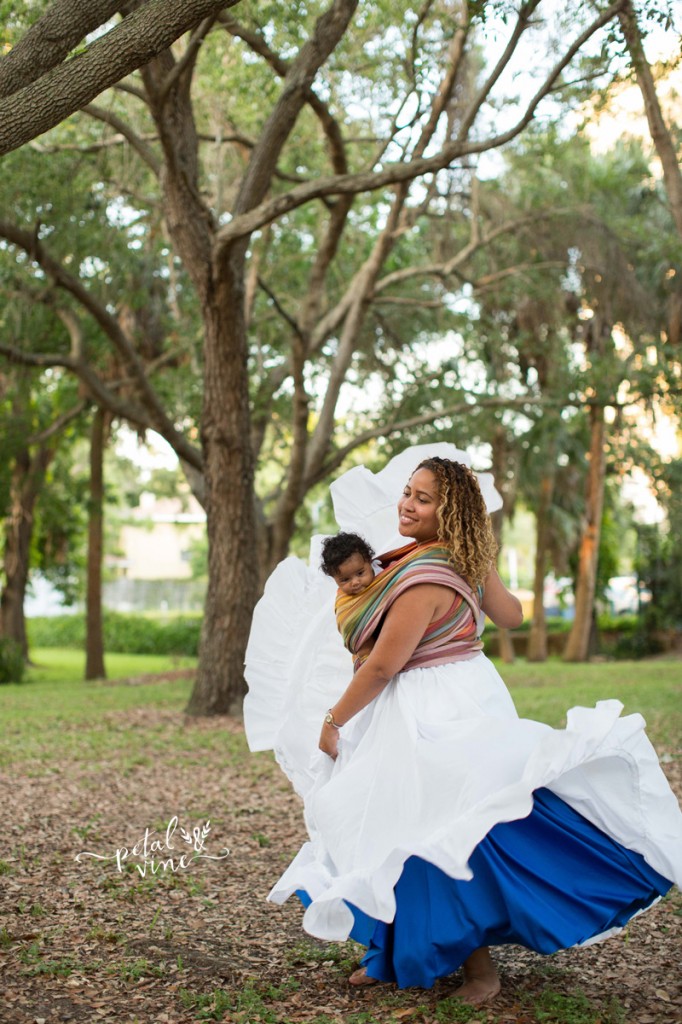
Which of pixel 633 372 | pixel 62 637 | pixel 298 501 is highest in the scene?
pixel 633 372

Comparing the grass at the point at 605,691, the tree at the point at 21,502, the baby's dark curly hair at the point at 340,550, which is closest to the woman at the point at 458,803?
the baby's dark curly hair at the point at 340,550

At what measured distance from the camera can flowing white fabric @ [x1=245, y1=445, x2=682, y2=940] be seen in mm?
3150

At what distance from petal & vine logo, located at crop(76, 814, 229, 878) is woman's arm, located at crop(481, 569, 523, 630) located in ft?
8.79

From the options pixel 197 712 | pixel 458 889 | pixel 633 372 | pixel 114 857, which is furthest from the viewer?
pixel 633 372

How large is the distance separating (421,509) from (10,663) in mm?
16666

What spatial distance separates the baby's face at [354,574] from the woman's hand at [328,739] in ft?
1.53

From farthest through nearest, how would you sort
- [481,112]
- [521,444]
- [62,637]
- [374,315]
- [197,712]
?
[62,637] → [521,444] → [374,315] → [481,112] → [197,712]

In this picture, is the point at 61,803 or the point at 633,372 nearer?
the point at 61,803

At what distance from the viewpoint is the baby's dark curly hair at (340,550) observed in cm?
354

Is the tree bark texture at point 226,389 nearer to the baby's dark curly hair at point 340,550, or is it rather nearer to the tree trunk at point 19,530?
the baby's dark curly hair at point 340,550

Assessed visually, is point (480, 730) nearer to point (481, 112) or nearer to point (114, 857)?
point (114, 857)

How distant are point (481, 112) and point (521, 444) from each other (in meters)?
9.61

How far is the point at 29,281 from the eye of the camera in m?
13.1

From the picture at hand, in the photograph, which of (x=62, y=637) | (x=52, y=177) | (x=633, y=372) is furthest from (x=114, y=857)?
(x=62, y=637)
